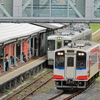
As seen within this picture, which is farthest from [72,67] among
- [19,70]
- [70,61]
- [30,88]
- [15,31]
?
[15,31]

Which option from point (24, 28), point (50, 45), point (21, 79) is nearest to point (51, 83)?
point (21, 79)

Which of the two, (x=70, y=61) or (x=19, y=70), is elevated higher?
(x=70, y=61)

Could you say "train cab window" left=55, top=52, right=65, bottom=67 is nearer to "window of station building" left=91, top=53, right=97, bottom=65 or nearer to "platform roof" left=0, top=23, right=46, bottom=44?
"window of station building" left=91, top=53, right=97, bottom=65

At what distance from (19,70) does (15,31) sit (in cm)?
416

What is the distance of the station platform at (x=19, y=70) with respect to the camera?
2085 cm

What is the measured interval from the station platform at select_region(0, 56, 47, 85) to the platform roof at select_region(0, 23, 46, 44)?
62.4 inches

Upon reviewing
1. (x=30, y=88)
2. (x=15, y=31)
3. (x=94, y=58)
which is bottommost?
(x=30, y=88)

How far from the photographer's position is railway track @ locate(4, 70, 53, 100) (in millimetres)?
18953

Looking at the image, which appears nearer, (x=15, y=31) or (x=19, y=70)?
(x=19, y=70)

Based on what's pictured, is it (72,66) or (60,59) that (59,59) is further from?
(72,66)

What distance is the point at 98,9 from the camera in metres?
17.0

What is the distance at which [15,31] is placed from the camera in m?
27.3

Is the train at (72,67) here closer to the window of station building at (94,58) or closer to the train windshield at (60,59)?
the train windshield at (60,59)

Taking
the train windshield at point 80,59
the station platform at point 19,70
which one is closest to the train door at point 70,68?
the train windshield at point 80,59
